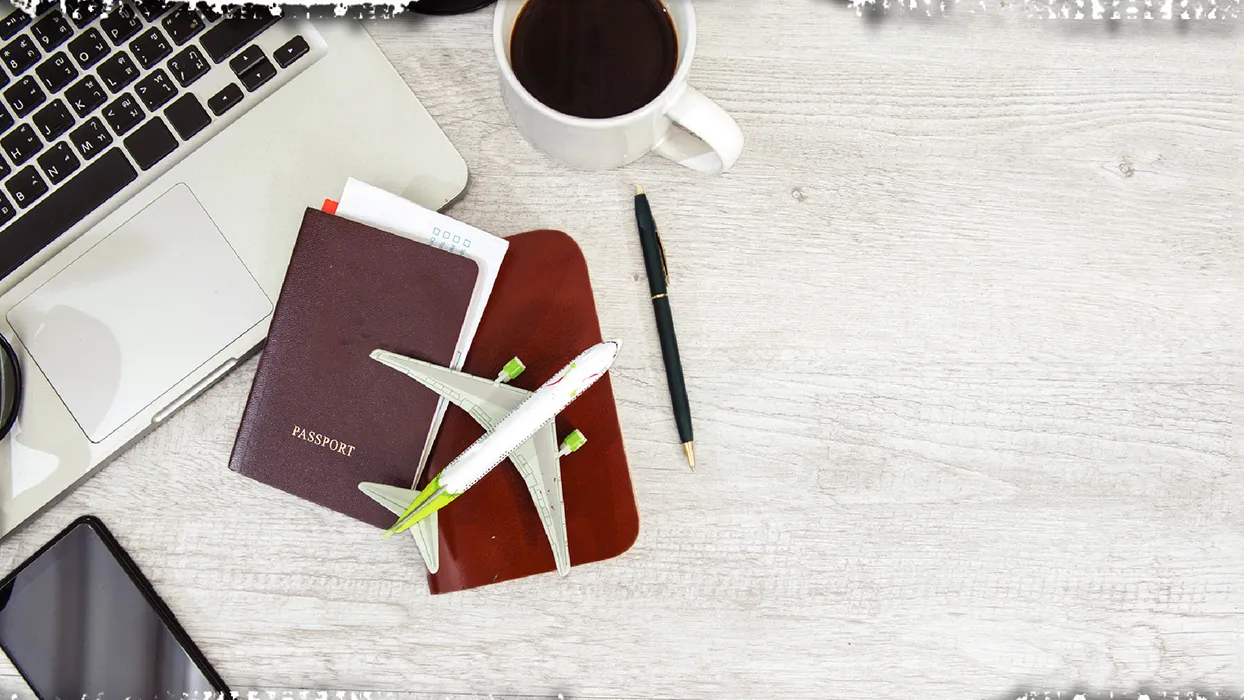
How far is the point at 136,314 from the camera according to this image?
0.58 metres

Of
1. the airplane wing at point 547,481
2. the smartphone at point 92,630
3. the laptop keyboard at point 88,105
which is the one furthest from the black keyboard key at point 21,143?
the airplane wing at point 547,481

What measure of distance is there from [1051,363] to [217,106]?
0.61 metres

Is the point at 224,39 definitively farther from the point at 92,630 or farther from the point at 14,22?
the point at 92,630

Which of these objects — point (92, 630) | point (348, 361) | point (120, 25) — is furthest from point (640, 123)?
point (92, 630)

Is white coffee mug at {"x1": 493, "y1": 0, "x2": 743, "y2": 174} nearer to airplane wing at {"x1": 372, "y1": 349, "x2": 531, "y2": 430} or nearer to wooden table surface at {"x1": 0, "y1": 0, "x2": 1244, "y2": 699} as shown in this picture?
wooden table surface at {"x1": 0, "y1": 0, "x2": 1244, "y2": 699}

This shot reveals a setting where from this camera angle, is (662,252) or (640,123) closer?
(640,123)

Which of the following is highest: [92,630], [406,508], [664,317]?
[664,317]

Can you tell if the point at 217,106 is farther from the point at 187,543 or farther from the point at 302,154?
the point at 187,543

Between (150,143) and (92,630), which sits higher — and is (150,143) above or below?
above

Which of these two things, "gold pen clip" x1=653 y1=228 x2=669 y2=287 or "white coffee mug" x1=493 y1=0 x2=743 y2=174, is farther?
"gold pen clip" x1=653 y1=228 x2=669 y2=287

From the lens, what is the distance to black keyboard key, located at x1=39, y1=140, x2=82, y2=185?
57 centimetres

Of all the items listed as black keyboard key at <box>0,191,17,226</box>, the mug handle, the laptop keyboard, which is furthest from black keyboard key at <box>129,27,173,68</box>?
the mug handle

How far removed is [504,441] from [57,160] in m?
0.34

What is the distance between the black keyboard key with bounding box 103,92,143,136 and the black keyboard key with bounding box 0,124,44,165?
5cm
